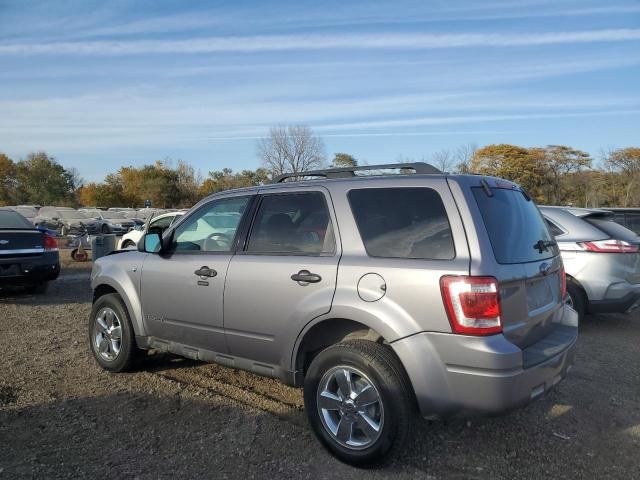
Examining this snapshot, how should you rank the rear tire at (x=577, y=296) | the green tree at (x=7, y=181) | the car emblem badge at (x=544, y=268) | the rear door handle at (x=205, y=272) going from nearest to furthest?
the car emblem badge at (x=544, y=268) → the rear door handle at (x=205, y=272) → the rear tire at (x=577, y=296) → the green tree at (x=7, y=181)

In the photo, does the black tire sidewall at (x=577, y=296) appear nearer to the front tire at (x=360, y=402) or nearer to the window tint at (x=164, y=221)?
the front tire at (x=360, y=402)

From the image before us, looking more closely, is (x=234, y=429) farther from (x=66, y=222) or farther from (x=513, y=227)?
(x=66, y=222)

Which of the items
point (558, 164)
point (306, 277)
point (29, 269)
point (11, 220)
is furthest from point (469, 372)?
point (558, 164)

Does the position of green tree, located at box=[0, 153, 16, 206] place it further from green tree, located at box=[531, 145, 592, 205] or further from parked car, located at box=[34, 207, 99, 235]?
green tree, located at box=[531, 145, 592, 205]

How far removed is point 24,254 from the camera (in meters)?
8.42

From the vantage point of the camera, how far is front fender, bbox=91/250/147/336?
4750 mm

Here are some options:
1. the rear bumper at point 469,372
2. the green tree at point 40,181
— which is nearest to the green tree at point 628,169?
the rear bumper at point 469,372

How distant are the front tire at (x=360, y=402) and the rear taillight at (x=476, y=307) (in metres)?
0.49

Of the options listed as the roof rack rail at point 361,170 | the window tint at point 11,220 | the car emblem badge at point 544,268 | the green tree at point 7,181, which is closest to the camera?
the car emblem badge at point 544,268

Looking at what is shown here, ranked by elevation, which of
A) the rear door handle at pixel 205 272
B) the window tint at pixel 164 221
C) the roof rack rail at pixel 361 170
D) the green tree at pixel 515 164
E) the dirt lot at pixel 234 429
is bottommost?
the dirt lot at pixel 234 429

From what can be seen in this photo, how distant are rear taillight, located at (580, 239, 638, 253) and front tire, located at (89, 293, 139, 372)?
534 centimetres

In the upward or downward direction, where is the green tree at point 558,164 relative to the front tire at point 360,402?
upward

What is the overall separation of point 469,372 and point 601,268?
170 inches

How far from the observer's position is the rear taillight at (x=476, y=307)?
9.50ft
